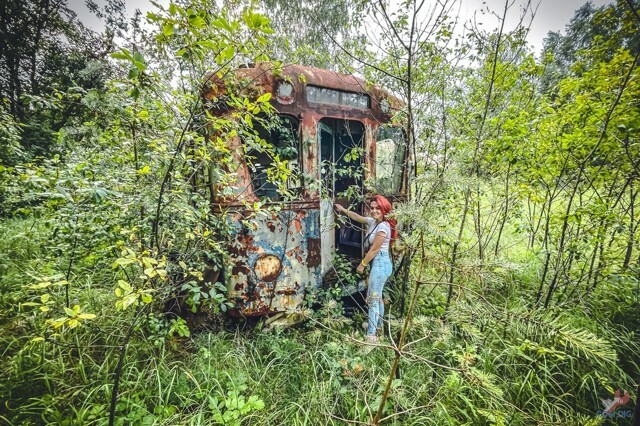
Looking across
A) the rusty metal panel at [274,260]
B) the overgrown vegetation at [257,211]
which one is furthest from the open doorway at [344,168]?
the overgrown vegetation at [257,211]

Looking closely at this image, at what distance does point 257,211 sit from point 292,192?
0.78 m

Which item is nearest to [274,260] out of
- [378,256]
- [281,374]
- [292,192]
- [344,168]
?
[292,192]

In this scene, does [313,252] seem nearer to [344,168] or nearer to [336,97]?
[344,168]

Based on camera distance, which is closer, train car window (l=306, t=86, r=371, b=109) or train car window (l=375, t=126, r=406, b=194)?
train car window (l=306, t=86, r=371, b=109)

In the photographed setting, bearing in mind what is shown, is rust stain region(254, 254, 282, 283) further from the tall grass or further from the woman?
A: the woman

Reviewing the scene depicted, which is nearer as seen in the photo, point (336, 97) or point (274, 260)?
point (274, 260)

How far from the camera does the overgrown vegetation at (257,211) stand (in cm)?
163

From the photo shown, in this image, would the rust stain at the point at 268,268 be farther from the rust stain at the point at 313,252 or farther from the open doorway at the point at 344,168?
the open doorway at the point at 344,168

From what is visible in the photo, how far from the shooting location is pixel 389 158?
381 centimetres

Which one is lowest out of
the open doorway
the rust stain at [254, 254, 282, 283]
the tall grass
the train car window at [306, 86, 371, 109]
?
the tall grass

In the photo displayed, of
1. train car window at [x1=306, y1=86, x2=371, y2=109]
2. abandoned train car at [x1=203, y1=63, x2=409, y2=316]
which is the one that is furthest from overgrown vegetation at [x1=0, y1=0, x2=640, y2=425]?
train car window at [x1=306, y1=86, x2=371, y2=109]

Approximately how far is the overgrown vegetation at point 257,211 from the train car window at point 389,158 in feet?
0.90

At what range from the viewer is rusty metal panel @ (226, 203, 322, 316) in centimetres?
268

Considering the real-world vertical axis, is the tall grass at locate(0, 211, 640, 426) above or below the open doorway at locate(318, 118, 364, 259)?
below
